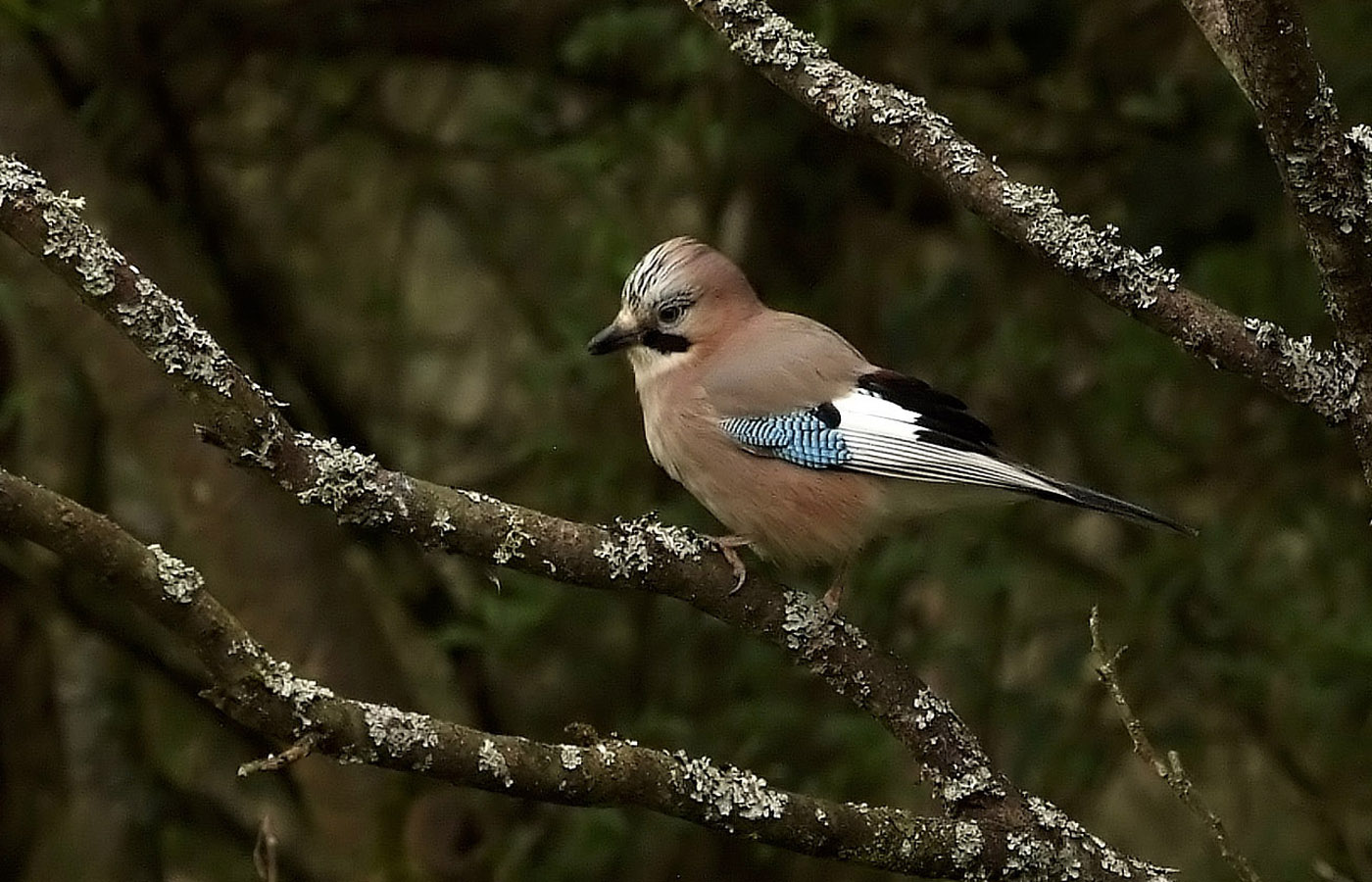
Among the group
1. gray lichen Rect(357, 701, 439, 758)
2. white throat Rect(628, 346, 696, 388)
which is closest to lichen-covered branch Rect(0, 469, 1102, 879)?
gray lichen Rect(357, 701, 439, 758)

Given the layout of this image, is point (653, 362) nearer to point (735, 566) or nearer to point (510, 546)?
point (735, 566)

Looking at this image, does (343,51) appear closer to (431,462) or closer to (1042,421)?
(431,462)

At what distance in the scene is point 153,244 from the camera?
171 inches

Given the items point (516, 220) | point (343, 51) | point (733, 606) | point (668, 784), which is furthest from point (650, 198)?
point (668, 784)

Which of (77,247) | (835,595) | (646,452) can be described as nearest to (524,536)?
(77,247)

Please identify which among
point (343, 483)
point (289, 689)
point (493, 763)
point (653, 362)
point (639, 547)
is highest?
point (653, 362)

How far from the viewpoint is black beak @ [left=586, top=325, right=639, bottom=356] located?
370cm

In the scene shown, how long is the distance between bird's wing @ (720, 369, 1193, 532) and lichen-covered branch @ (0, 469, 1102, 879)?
906 millimetres

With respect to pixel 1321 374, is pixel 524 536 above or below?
above

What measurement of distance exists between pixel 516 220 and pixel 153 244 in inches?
53.1

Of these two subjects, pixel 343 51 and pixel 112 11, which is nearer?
pixel 112 11

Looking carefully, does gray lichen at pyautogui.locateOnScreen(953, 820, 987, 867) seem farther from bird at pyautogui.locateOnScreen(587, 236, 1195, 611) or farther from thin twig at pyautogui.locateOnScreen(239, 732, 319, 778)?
thin twig at pyautogui.locateOnScreen(239, 732, 319, 778)

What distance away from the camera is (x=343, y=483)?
7.02 ft

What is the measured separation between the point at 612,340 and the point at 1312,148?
1.84 m
